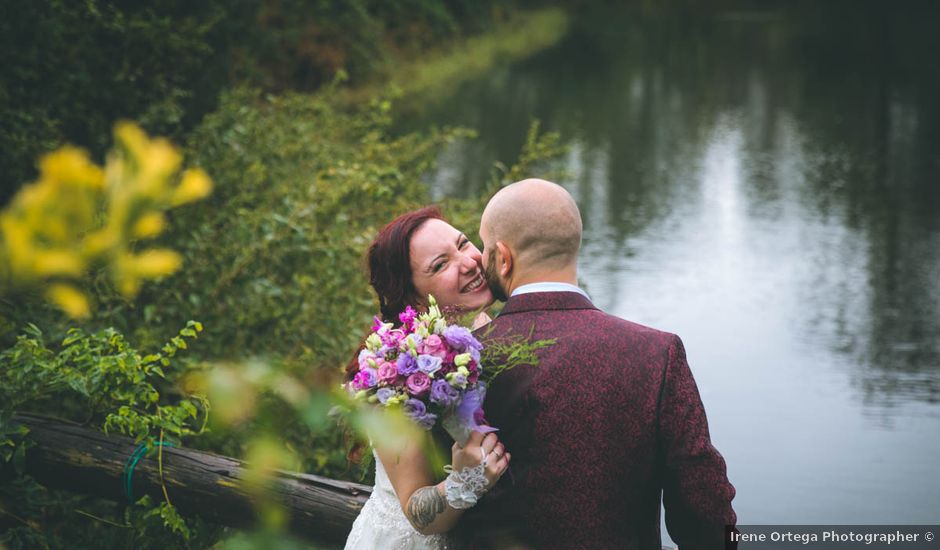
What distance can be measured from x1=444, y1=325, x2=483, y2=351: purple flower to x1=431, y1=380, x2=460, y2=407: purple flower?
0.09 meters

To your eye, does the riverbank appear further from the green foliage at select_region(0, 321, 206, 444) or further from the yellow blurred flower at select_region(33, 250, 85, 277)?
the yellow blurred flower at select_region(33, 250, 85, 277)

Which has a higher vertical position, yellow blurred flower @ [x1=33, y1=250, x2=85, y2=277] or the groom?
yellow blurred flower @ [x1=33, y1=250, x2=85, y2=277]

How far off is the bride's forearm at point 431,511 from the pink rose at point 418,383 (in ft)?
0.90

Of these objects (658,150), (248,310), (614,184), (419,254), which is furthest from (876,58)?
(419,254)

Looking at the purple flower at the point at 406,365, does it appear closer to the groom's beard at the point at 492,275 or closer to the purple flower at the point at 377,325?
the purple flower at the point at 377,325

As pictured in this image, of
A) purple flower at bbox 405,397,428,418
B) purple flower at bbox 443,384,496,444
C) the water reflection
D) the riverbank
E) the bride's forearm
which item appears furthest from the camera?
the riverbank

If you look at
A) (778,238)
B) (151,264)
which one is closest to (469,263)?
(151,264)

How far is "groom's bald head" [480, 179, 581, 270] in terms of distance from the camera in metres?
2.18

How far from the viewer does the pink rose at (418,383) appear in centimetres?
199

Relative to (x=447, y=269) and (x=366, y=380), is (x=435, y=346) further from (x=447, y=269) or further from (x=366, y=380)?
(x=447, y=269)

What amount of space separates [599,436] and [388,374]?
1.43ft

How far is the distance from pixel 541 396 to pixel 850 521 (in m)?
4.00

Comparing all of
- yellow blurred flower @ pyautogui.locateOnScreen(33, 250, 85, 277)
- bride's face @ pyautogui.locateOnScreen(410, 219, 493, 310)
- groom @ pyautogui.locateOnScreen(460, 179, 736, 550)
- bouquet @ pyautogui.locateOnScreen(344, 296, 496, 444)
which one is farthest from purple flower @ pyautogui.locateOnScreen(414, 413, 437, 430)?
yellow blurred flower @ pyautogui.locateOnScreen(33, 250, 85, 277)

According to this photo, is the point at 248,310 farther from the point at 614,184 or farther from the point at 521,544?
the point at 614,184
